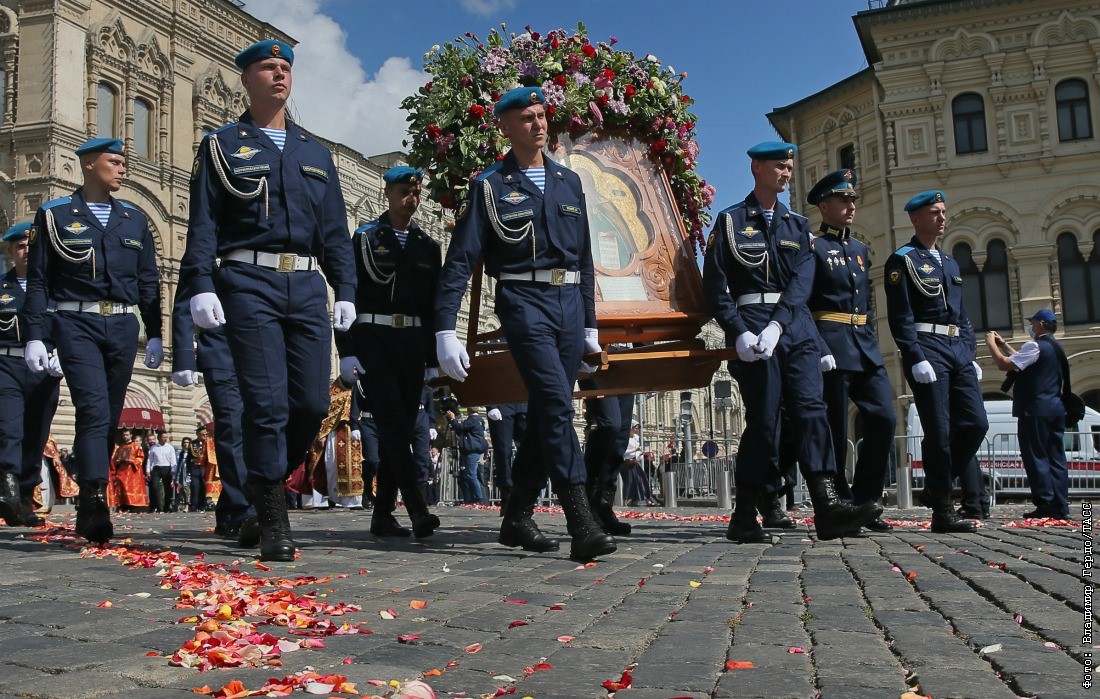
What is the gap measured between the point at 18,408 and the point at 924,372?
290 inches

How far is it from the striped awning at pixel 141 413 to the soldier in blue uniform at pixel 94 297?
26.9 m

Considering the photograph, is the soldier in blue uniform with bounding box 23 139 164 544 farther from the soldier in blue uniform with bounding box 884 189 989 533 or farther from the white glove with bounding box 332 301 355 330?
the soldier in blue uniform with bounding box 884 189 989 533

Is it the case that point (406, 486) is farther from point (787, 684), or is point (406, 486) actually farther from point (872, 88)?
point (872, 88)

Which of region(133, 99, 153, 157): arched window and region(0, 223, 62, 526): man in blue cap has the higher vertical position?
region(133, 99, 153, 157): arched window

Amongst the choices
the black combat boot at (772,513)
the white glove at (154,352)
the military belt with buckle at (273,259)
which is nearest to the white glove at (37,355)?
the white glove at (154,352)

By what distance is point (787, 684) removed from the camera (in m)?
2.74

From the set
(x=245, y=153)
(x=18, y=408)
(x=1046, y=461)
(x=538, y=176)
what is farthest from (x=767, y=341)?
(x=18, y=408)

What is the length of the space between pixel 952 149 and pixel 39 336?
→ 31.3 m

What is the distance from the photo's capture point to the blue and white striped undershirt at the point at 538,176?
5.99 metres

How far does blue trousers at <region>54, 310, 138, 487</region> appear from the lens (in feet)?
21.5

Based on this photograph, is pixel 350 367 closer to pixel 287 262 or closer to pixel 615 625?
pixel 287 262

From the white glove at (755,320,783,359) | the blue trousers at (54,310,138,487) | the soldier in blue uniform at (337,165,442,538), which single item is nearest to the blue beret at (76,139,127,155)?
the blue trousers at (54,310,138,487)

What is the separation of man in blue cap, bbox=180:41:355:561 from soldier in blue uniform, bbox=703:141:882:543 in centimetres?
240

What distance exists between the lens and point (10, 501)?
9000 mm
